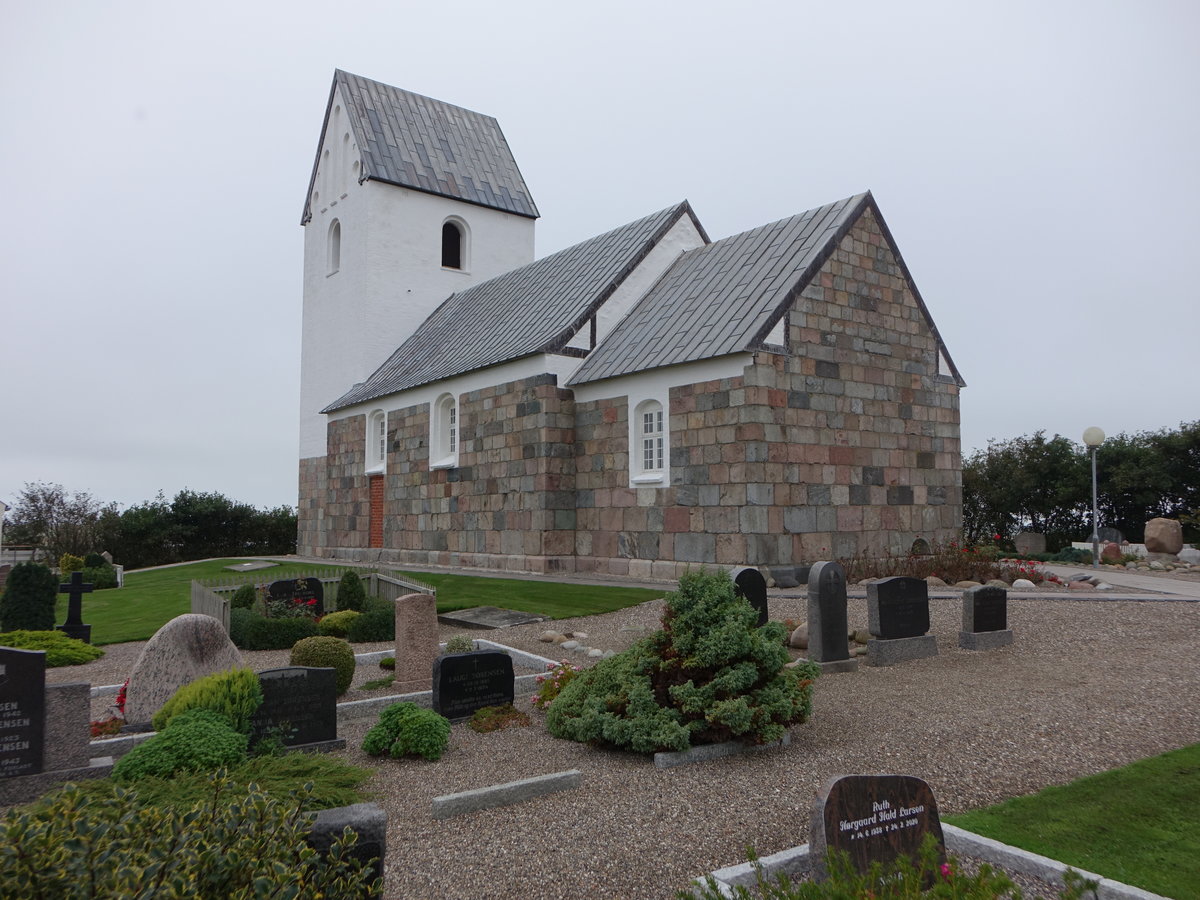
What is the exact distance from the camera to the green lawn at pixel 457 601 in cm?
1053

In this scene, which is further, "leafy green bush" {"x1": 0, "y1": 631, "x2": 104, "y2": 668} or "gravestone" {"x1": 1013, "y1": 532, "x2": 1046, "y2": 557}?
"gravestone" {"x1": 1013, "y1": 532, "x2": 1046, "y2": 557}

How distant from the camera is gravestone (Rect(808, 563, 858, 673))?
7.28m

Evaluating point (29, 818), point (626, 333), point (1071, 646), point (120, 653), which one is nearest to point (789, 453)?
point (626, 333)

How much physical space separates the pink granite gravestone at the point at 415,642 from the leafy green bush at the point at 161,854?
182 inches

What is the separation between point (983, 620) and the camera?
815 centimetres

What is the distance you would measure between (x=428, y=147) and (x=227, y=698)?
20179 millimetres

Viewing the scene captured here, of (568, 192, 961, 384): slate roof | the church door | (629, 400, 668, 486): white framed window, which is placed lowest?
the church door

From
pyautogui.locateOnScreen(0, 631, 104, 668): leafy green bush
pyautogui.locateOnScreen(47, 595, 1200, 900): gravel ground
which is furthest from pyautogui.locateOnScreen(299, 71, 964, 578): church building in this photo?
pyautogui.locateOnScreen(0, 631, 104, 668): leafy green bush

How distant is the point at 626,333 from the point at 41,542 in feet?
73.3

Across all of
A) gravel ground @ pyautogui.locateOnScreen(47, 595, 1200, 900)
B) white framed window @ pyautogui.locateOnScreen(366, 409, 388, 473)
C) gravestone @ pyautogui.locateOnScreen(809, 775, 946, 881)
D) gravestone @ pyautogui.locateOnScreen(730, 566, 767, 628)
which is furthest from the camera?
white framed window @ pyautogui.locateOnScreen(366, 409, 388, 473)

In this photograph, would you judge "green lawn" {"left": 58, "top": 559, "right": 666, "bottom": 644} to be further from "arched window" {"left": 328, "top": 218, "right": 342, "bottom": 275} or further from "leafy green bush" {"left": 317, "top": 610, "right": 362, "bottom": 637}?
"arched window" {"left": 328, "top": 218, "right": 342, "bottom": 275}

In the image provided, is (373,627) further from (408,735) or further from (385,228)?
(385,228)

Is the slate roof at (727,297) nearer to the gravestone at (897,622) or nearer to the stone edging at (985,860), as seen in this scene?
the gravestone at (897,622)

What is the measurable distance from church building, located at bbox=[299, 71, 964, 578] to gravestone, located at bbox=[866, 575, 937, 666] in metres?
3.98
